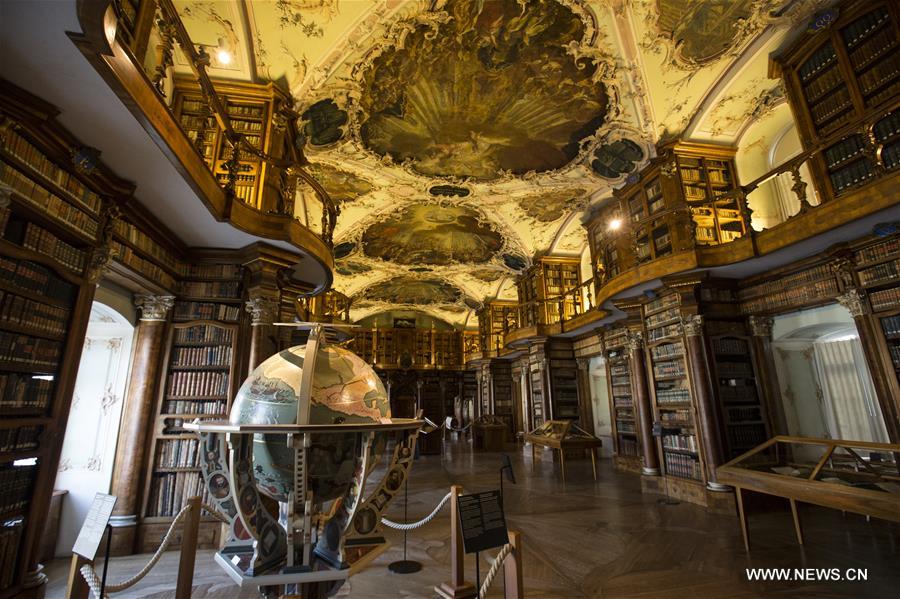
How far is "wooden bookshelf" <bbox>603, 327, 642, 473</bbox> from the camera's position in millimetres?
10367

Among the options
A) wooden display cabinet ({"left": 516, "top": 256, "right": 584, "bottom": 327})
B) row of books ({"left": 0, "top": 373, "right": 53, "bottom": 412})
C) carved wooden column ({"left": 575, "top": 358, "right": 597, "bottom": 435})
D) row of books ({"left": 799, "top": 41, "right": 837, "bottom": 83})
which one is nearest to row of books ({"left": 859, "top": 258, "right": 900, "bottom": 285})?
row of books ({"left": 799, "top": 41, "right": 837, "bottom": 83})

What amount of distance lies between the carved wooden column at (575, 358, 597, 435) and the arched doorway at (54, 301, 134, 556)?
11.3m

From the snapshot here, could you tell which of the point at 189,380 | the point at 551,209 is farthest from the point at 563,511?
the point at 551,209

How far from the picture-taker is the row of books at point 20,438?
10.3 feet

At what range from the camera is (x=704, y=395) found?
6711 mm

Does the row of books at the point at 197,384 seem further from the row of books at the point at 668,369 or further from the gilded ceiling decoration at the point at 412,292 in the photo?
the gilded ceiling decoration at the point at 412,292

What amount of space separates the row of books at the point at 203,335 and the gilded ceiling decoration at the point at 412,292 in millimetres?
12407

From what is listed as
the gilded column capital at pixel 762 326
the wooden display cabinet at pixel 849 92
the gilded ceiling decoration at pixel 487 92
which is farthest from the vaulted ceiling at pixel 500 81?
the gilded column capital at pixel 762 326

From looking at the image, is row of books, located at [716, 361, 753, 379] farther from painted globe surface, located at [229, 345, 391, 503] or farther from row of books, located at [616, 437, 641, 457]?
painted globe surface, located at [229, 345, 391, 503]

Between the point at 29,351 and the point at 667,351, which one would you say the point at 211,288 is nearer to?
the point at 29,351

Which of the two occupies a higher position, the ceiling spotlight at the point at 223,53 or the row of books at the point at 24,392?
the ceiling spotlight at the point at 223,53

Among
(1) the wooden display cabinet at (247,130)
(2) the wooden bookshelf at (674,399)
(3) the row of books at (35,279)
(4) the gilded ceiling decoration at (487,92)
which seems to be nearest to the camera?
(3) the row of books at (35,279)

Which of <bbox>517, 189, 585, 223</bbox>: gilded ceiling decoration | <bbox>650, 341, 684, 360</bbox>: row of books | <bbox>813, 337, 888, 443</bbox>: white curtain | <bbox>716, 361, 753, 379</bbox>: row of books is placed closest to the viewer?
<bbox>716, 361, 753, 379</bbox>: row of books

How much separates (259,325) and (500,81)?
5.81 meters
